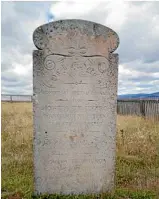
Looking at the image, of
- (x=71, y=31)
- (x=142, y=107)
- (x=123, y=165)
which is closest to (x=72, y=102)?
(x=71, y=31)

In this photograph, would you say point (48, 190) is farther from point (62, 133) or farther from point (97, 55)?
point (97, 55)

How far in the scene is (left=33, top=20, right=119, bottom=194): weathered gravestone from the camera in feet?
19.1

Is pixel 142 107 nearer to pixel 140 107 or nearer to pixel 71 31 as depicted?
pixel 140 107

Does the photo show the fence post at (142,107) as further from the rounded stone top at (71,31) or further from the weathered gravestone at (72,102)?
the rounded stone top at (71,31)

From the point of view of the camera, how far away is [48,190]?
5.93 m

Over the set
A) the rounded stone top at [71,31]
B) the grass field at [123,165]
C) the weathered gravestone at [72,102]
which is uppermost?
the rounded stone top at [71,31]

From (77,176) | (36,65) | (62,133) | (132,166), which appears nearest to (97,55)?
(36,65)

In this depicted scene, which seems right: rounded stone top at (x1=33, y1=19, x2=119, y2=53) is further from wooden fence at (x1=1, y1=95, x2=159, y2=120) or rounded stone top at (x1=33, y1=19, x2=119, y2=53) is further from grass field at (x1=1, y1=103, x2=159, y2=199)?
wooden fence at (x1=1, y1=95, x2=159, y2=120)

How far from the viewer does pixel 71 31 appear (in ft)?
19.1

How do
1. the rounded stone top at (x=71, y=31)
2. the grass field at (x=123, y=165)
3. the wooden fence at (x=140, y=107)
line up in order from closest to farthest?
the rounded stone top at (x=71, y=31) < the grass field at (x=123, y=165) < the wooden fence at (x=140, y=107)

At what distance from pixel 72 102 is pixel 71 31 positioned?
1062mm

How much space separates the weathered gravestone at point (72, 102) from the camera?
5.82 meters

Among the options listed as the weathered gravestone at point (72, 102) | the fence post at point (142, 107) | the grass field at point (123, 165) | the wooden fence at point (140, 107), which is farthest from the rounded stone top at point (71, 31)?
the fence post at point (142, 107)

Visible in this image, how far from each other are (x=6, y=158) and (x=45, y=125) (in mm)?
3142
